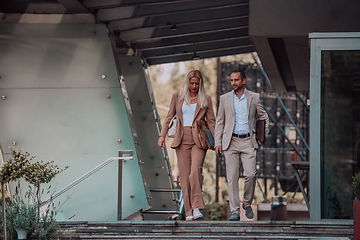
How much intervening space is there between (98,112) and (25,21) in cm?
181

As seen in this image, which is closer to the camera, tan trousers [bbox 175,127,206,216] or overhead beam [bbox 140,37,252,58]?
tan trousers [bbox 175,127,206,216]

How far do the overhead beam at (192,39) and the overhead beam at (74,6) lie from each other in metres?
2.78

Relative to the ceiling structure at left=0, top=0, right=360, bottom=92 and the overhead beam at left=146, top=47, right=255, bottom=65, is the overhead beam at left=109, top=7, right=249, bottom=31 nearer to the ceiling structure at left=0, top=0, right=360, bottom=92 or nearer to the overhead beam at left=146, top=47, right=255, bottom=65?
the ceiling structure at left=0, top=0, right=360, bottom=92

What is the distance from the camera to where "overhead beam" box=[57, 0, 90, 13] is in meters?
8.13

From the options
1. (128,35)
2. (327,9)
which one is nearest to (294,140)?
(128,35)

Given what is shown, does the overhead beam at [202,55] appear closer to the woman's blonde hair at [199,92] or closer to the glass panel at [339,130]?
the woman's blonde hair at [199,92]

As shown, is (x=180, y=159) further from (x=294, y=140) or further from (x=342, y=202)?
(x=294, y=140)

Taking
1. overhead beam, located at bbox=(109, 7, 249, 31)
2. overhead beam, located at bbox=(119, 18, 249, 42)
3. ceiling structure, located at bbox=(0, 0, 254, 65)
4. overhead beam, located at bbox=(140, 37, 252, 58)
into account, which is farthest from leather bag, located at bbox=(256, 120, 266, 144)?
overhead beam, located at bbox=(140, 37, 252, 58)

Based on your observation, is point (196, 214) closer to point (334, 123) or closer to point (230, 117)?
point (230, 117)

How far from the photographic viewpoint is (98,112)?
8664 millimetres

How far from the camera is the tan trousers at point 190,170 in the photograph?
6.76 m

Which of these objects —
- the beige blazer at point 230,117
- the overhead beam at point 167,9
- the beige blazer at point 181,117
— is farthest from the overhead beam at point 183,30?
the beige blazer at point 230,117

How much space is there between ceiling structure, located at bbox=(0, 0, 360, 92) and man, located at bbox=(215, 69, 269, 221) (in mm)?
1663

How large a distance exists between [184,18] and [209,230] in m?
5.07
